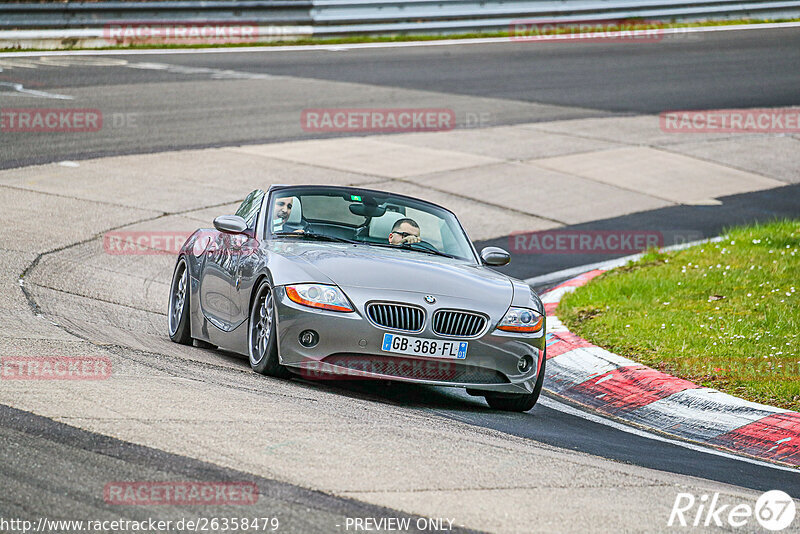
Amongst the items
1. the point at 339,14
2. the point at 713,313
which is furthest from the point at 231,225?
the point at 339,14

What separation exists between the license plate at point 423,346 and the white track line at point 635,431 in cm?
120

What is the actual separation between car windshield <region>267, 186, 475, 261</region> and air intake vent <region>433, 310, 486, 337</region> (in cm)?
118

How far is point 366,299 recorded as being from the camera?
7.54 m

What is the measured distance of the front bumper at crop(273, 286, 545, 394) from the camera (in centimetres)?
749

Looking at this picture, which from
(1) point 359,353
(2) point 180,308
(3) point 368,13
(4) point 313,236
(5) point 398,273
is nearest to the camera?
(1) point 359,353

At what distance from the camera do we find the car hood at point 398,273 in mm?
7699

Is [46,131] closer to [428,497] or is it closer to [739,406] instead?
[739,406]

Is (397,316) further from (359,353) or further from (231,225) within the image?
(231,225)

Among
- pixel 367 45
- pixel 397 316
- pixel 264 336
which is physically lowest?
pixel 264 336

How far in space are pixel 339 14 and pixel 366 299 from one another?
2470 centimetres

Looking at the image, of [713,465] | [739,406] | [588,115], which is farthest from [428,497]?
[588,115]

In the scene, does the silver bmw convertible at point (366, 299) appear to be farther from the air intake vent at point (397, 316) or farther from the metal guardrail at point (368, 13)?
the metal guardrail at point (368, 13)

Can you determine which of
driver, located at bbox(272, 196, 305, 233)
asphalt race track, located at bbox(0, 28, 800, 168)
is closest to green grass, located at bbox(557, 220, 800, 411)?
driver, located at bbox(272, 196, 305, 233)

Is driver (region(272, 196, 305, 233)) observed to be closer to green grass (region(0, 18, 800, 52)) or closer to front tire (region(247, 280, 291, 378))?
front tire (region(247, 280, 291, 378))
